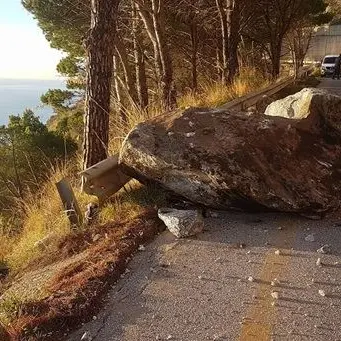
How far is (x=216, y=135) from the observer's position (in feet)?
17.5

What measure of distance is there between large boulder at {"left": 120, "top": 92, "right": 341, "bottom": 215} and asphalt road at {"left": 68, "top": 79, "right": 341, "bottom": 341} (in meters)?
0.27

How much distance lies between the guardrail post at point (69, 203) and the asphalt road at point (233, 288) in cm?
129

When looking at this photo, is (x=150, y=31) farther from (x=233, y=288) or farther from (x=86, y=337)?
(x=86, y=337)

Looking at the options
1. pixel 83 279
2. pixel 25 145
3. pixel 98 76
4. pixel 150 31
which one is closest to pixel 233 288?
→ pixel 83 279

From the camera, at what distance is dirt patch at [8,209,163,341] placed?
3.50 metres

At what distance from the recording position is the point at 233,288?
12.3ft

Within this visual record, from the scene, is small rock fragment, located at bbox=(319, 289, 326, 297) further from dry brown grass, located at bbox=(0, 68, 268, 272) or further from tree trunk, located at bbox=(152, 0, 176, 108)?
tree trunk, located at bbox=(152, 0, 176, 108)

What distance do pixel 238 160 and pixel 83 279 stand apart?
1975 mm

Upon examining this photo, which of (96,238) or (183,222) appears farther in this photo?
(96,238)

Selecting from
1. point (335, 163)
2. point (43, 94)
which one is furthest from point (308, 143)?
point (43, 94)

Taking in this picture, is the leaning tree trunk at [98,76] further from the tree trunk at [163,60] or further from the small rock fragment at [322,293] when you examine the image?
the tree trunk at [163,60]

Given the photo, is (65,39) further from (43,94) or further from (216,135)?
(216,135)

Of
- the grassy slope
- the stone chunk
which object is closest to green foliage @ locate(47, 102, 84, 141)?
the grassy slope

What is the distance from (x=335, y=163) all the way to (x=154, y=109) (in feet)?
13.0
